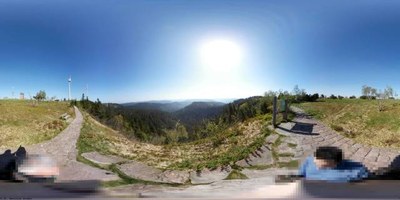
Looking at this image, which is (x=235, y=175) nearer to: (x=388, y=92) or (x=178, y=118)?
(x=178, y=118)

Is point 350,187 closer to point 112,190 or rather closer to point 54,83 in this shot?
point 112,190

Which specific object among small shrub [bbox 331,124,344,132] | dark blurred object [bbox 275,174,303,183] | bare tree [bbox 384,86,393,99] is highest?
bare tree [bbox 384,86,393,99]

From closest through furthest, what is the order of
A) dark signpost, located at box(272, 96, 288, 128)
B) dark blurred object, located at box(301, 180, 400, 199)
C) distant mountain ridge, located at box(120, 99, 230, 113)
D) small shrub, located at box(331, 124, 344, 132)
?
distant mountain ridge, located at box(120, 99, 230, 113)
dark signpost, located at box(272, 96, 288, 128)
small shrub, located at box(331, 124, 344, 132)
dark blurred object, located at box(301, 180, 400, 199)

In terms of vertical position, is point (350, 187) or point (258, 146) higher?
point (258, 146)

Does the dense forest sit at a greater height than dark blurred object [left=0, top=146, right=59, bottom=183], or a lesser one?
greater

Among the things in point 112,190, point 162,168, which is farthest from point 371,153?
point 112,190

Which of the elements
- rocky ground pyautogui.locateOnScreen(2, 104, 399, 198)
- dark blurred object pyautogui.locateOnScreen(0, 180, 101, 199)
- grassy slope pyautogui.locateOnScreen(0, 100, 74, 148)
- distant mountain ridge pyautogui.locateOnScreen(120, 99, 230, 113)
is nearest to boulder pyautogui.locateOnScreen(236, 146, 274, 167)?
rocky ground pyautogui.locateOnScreen(2, 104, 399, 198)

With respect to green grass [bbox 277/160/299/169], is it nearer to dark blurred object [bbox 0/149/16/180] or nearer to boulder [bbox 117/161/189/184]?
boulder [bbox 117/161/189/184]
